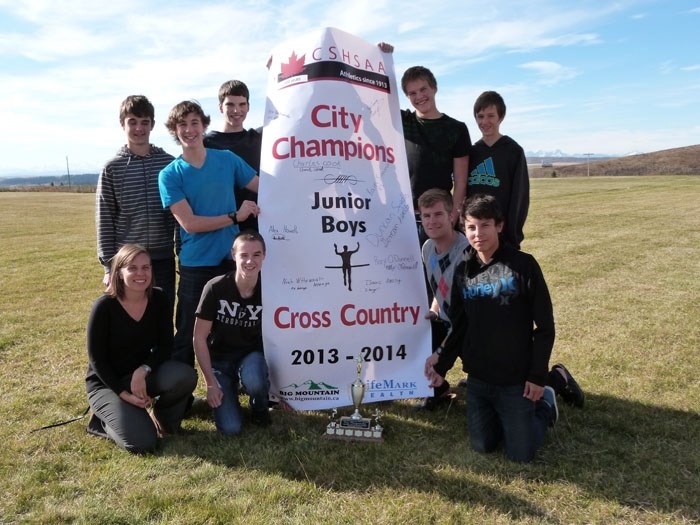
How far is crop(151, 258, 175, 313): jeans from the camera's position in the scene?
4098mm

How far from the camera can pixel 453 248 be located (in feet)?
12.4

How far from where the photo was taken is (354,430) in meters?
3.50

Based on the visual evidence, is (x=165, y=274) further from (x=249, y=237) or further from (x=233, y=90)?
(x=233, y=90)

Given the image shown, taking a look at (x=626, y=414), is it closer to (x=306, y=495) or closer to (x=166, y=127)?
(x=306, y=495)

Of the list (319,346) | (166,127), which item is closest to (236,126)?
(166,127)

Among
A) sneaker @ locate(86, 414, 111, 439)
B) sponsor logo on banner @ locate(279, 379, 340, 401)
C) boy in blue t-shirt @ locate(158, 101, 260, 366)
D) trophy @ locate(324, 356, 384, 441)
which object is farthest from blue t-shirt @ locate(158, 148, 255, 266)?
trophy @ locate(324, 356, 384, 441)

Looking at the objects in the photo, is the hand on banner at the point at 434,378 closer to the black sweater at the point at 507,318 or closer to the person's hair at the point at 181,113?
the black sweater at the point at 507,318

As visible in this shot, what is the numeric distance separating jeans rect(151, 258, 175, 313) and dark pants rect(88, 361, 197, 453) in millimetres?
695

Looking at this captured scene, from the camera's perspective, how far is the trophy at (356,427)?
3463mm

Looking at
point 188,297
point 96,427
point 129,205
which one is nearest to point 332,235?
point 188,297

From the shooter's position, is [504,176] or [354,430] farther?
[504,176]

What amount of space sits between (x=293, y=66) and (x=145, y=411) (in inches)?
96.9

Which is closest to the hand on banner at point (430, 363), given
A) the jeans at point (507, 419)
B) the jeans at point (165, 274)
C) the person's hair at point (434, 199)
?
the jeans at point (507, 419)

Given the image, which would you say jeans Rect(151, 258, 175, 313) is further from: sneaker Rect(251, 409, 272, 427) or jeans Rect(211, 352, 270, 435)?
sneaker Rect(251, 409, 272, 427)
